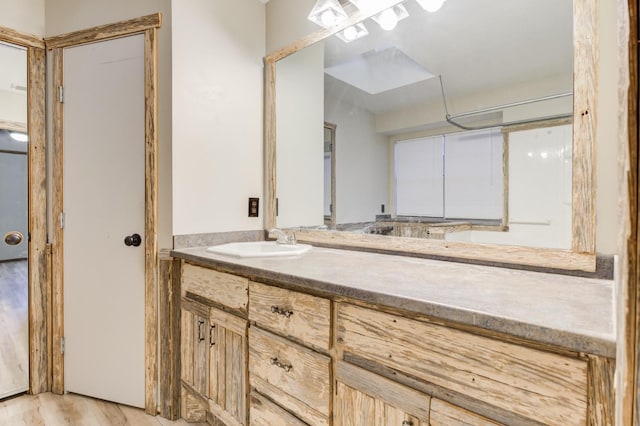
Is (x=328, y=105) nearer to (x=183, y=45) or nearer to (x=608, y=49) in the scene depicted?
(x=183, y=45)

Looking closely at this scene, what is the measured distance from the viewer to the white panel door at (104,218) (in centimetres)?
177

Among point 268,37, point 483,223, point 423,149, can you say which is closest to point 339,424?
point 483,223

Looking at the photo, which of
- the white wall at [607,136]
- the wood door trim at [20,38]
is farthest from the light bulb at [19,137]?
the white wall at [607,136]

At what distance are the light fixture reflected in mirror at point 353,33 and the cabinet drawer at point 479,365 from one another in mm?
1408

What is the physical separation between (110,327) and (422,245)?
1.72 meters

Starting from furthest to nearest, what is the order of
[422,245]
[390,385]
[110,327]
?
[110,327]
[422,245]
[390,385]

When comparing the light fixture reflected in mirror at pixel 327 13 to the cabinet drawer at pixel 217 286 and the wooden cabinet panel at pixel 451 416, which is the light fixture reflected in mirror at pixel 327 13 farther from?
the wooden cabinet panel at pixel 451 416

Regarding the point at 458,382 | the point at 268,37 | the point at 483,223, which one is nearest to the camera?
the point at 458,382

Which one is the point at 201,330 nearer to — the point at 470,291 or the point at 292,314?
the point at 292,314

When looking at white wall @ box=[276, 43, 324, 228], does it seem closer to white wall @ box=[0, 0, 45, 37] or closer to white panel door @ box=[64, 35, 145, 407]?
white panel door @ box=[64, 35, 145, 407]

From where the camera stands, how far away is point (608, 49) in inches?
39.4

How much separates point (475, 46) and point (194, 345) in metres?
1.85

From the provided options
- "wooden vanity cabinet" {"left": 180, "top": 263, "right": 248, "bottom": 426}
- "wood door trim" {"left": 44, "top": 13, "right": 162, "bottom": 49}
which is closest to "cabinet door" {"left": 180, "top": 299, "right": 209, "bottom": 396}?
"wooden vanity cabinet" {"left": 180, "top": 263, "right": 248, "bottom": 426}

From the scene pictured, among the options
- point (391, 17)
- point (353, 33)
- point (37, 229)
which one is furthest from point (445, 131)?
point (37, 229)
